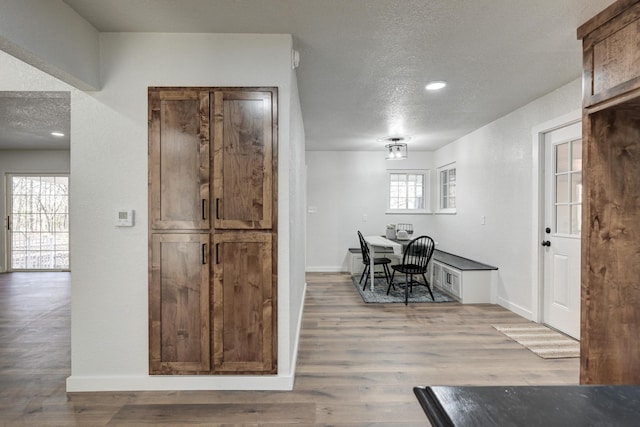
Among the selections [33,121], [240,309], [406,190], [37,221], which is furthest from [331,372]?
[37,221]

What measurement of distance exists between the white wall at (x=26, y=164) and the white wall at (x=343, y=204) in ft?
15.8

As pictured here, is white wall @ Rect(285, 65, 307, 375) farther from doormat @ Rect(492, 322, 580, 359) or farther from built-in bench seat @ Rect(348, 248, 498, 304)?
built-in bench seat @ Rect(348, 248, 498, 304)

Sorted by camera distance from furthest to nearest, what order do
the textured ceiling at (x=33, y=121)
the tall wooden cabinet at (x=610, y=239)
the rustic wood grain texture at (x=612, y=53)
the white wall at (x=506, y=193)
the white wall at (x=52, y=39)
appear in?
1. the white wall at (x=506, y=193)
2. the textured ceiling at (x=33, y=121)
3. the tall wooden cabinet at (x=610, y=239)
4. the rustic wood grain texture at (x=612, y=53)
5. the white wall at (x=52, y=39)

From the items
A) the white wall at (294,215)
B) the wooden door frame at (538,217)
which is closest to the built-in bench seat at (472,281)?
the wooden door frame at (538,217)

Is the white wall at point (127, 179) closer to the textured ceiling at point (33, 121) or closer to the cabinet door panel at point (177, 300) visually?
the cabinet door panel at point (177, 300)

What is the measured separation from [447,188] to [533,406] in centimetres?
577

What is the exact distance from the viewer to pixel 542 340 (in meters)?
3.05

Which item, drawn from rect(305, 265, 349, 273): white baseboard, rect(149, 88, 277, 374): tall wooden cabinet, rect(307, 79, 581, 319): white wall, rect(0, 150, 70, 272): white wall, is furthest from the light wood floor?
rect(0, 150, 70, 272): white wall

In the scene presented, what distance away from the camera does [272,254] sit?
2240mm

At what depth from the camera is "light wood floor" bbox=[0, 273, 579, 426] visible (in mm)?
1970

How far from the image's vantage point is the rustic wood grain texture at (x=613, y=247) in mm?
2033

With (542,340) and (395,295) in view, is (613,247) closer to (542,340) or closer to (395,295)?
(542,340)

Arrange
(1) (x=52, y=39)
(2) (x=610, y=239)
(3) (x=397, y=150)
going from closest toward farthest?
1. (1) (x=52, y=39)
2. (2) (x=610, y=239)
3. (3) (x=397, y=150)

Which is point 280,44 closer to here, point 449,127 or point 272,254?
point 272,254
